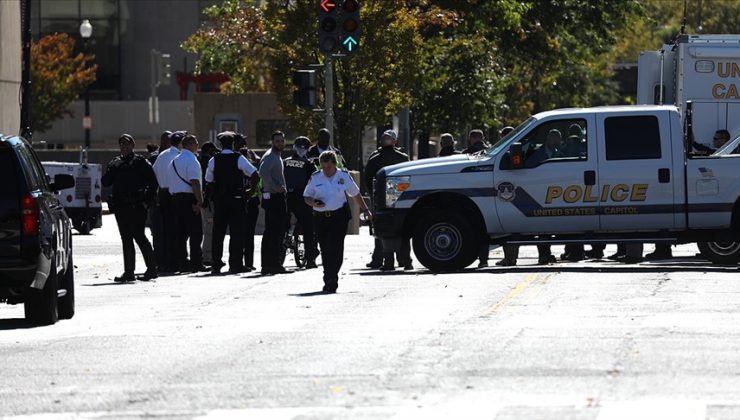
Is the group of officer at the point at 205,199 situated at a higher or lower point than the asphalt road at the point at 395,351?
higher

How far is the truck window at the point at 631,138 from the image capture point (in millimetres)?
22703

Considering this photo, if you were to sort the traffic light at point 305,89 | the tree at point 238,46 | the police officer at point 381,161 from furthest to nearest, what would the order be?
the tree at point 238,46 → the traffic light at point 305,89 → the police officer at point 381,161

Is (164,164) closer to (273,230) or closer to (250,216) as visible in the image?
(250,216)

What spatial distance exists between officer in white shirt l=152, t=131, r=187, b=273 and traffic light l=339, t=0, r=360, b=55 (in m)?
6.06

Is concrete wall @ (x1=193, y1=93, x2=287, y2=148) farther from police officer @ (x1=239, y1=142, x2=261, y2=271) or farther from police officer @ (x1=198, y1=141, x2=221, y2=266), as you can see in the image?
police officer @ (x1=239, y1=142, x2=261, y2=271)

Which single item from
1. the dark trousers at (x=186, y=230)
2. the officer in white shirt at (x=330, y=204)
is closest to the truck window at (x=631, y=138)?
the officer in white shirt at (x=330, y=204)

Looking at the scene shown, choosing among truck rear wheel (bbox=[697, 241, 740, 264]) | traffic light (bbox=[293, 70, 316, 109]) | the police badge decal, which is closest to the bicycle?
the police badge decal

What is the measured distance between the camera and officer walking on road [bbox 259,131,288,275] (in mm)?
24234

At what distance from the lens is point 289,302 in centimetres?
1864

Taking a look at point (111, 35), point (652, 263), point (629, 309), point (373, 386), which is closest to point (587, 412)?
point (373, 386)

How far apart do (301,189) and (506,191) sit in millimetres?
3295

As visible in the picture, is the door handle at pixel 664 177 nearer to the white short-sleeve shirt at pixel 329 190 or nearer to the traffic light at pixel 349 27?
the white short-sleeve shirt at pixel 329 190

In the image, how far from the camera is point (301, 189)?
24.9 meters

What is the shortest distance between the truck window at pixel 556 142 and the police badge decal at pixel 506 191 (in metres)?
0.32
